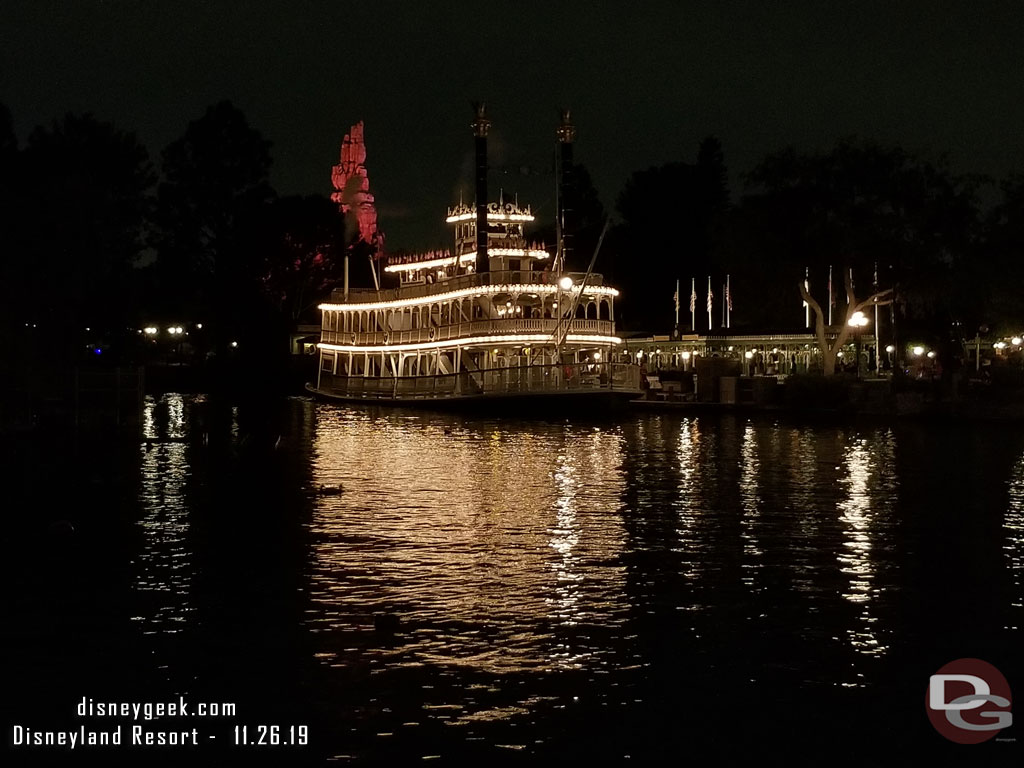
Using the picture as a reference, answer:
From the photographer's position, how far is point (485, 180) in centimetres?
7281

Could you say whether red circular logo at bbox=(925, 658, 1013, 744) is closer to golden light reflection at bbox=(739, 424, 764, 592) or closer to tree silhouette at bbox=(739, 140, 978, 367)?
golden light reflection at bbox=(739, 424, 764, 592)

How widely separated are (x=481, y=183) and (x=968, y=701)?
61956 mm

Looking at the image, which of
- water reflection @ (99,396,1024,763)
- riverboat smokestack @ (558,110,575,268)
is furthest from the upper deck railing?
water reflection @ (99,396,1024,763)

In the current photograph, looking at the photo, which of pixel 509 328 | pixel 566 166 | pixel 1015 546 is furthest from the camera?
pixel 566 166

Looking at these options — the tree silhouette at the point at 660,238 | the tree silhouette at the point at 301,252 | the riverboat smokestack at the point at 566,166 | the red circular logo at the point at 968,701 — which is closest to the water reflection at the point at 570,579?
the red circular logo at the point at 968,701

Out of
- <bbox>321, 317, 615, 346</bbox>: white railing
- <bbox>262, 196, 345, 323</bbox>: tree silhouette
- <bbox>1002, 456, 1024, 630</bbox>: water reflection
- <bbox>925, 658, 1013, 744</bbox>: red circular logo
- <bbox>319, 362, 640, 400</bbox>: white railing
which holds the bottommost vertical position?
<bbox>925, 658, 1013, 744</bbox>: red circular logo

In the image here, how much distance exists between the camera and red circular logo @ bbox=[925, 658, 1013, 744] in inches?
458

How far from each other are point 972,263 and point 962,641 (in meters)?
57.0

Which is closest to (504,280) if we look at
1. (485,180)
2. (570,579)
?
(485,180)

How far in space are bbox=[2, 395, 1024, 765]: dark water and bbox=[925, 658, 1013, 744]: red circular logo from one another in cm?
19

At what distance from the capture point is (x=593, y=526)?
76.4ft

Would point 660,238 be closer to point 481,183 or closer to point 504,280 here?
point 481,183

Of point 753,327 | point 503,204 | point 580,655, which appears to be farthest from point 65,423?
point 753,327

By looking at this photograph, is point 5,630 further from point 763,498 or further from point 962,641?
point 763,498
